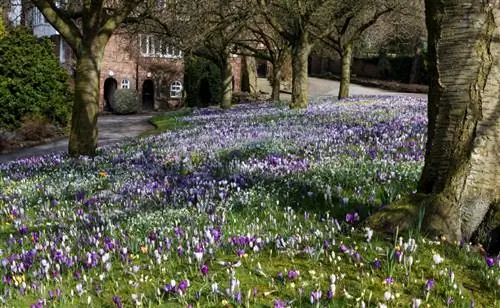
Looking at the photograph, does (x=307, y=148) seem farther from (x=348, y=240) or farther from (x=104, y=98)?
(x=104, y=98)

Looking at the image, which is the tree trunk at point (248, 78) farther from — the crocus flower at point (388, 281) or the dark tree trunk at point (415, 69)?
the crocus flower at point (388, 281)

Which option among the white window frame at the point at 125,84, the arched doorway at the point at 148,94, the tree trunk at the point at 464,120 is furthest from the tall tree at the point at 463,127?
the arched doorway at the point at 148,94

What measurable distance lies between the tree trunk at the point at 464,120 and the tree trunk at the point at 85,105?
35.5 feet

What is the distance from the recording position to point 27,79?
94.5 ft

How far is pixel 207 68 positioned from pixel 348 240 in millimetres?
56851

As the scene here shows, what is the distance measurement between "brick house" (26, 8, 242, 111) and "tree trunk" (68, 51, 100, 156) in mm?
44457

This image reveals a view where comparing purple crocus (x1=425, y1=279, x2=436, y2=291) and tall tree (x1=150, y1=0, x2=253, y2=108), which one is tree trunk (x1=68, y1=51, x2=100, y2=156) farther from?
purple crocus (x1=425, y1=279, x2=436, y2=291)

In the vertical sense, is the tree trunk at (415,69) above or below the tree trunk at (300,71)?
above

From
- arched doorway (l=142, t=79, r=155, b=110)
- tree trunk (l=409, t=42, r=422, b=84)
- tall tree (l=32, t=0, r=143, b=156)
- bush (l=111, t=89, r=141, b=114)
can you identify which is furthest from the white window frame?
tall tree (l=32, t=0, r=143, b=156)

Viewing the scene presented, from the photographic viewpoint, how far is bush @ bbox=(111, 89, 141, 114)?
5238 centimetres

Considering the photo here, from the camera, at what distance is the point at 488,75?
4.99 meters

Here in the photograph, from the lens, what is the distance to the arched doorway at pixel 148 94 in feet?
205

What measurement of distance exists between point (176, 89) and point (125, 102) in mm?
10558

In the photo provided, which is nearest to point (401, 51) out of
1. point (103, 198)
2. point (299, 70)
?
point (299, 70)
